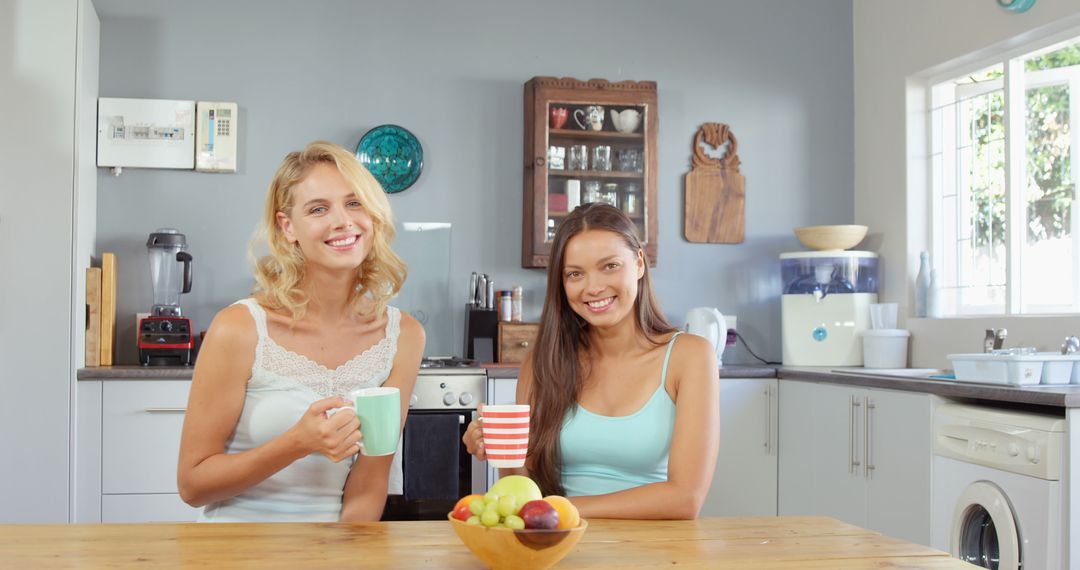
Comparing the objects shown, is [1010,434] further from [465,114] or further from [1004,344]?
[465,114]

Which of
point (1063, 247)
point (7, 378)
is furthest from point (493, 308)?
point (1063, 247)

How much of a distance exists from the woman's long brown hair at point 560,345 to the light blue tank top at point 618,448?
0.03 meters

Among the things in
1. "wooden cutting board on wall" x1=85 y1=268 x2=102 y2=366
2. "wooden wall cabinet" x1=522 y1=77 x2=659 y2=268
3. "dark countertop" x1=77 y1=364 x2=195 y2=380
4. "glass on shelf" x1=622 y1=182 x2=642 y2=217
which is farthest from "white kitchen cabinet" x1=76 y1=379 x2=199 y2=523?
"glass on shelf" x1=622 y1=182 x2=642 y2=217

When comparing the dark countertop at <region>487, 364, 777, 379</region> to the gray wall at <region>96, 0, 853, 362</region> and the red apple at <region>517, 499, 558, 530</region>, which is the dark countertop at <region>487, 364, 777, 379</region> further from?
the red apple at <region>517, 499, 558, 530</region>

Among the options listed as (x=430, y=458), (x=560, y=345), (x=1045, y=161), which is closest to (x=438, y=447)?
(x=430, y=458)

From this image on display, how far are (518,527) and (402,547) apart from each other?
303 millimetres

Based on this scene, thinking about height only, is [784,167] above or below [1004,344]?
above

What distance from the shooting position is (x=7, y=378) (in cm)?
369

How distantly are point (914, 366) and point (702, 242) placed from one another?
1084mm

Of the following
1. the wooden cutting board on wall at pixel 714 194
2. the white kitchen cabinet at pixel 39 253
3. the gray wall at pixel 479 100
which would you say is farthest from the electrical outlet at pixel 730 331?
the white kitchen cabinet at pixel 39 253

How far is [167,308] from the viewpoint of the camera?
13.5 ft

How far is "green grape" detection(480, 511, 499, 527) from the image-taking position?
1276 mm

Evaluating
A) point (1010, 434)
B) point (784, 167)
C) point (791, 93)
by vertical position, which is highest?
point (791, 93)

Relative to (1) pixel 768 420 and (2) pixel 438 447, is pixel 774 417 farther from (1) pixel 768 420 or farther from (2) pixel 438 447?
(2) pixel 438 447
